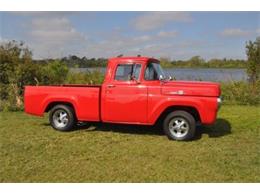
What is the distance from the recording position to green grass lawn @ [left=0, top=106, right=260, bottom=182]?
5.62 metres

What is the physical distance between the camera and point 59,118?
919cm

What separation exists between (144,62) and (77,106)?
6.49 feet

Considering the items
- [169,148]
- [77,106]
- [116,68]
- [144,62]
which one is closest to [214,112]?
[169,148]

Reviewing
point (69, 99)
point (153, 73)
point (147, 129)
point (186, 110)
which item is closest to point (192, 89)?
point (186, 110)

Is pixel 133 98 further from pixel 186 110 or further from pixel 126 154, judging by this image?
pixel 126 154

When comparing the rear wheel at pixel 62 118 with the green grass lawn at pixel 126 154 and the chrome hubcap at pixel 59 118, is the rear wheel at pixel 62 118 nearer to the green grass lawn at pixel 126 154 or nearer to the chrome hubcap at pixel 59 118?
the chrome hubcap at pixel 59 118

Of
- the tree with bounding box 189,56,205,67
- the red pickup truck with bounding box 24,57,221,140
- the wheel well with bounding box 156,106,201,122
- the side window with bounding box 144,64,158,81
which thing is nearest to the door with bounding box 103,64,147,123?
the red pickup truck with bounding box 24,57,221,140

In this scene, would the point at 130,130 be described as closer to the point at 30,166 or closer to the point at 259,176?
the point at 30,166

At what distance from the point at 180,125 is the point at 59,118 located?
318 centimetres

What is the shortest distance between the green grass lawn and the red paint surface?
0.54m

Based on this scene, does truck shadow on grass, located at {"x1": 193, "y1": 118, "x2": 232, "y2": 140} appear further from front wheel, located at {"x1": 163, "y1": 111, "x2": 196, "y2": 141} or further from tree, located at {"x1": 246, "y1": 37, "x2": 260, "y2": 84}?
tree, located at {"x1": 246, "y1": 37, "x2": 260, "y2": 84}

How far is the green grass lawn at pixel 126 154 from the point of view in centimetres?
562

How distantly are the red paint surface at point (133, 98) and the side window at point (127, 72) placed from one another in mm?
94

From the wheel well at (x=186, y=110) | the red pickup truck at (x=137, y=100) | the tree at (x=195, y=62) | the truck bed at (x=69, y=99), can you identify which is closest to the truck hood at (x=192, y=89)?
the red pickup truck at (x=137, y=100)
